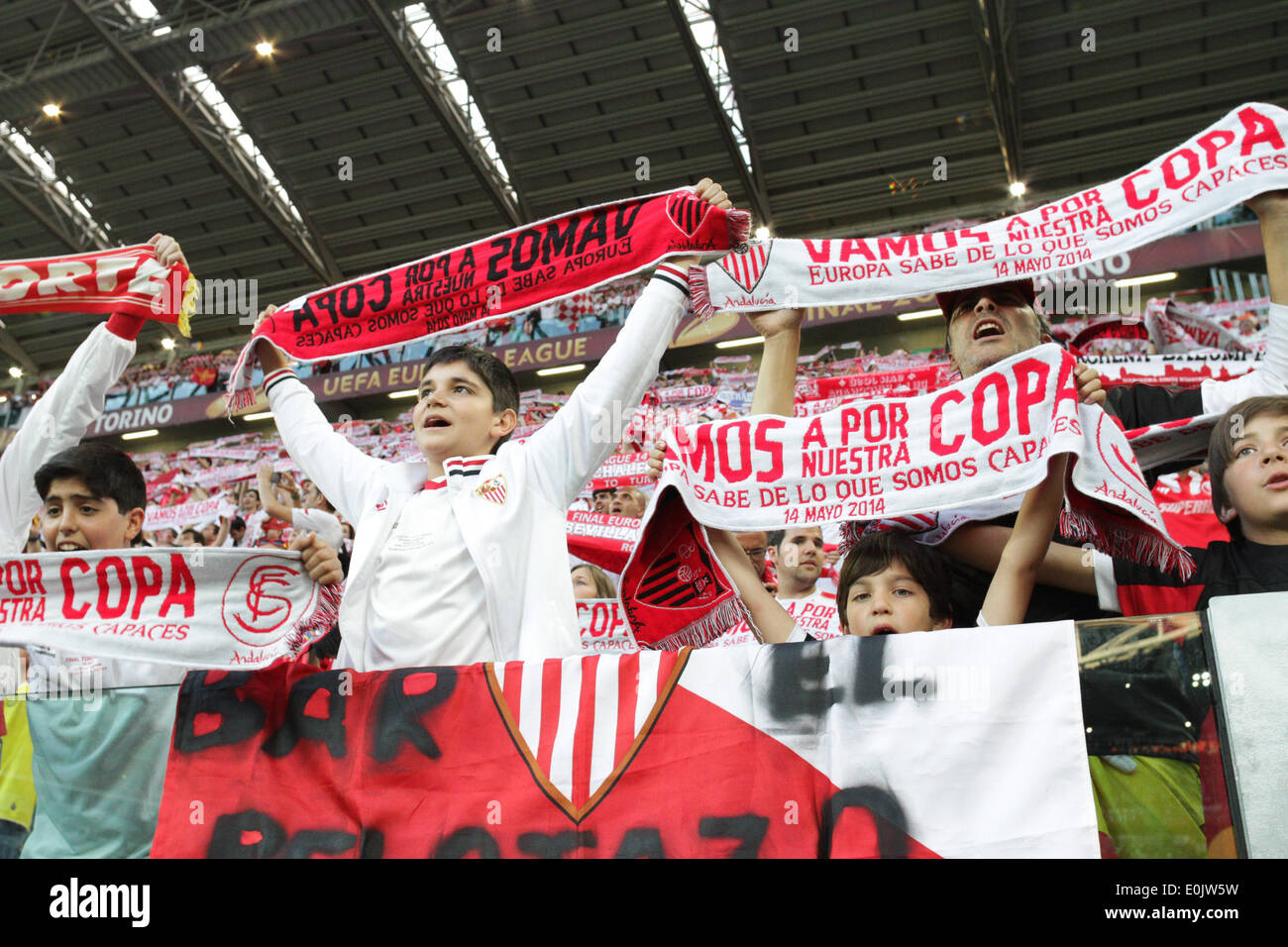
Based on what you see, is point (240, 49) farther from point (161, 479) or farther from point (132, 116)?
point (161, 479)

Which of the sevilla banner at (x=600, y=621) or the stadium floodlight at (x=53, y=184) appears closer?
the sevilla banner at (x=600, y=621)

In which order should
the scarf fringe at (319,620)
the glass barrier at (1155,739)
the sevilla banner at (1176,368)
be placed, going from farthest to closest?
the sevilla banner at (1176,368)
the scarf fringe at (319,620)
the glass barrier at (1155,739)

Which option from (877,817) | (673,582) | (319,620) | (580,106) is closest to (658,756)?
(877,817)

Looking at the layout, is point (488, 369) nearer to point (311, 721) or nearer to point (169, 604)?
point (169, 604)

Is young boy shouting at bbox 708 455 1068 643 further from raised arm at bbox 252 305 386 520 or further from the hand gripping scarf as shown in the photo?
raised arm at bbox 252 305 386 520

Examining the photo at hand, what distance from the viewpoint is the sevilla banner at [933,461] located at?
2316 mm

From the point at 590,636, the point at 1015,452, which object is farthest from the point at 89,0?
the point at 1015,452

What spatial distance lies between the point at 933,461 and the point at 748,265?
108cm

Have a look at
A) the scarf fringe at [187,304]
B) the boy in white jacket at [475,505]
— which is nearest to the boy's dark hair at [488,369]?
the boy in white jacket at [475,505]

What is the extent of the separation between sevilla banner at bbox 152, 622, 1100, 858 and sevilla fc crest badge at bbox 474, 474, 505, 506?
65 cm

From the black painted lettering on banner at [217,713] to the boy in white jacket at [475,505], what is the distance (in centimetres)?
39

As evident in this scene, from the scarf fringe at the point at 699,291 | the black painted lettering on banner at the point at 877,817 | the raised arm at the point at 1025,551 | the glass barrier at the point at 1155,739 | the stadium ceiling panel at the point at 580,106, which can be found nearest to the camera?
the glass barrier at the point at 1155,739

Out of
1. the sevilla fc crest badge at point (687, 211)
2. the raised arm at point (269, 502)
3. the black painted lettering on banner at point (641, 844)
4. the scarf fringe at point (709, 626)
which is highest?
the sevilla fc crest badge at point (687, 211)

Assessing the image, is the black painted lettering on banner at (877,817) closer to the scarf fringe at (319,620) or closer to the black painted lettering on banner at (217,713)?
the black painted lettering on banner at (217,713)
